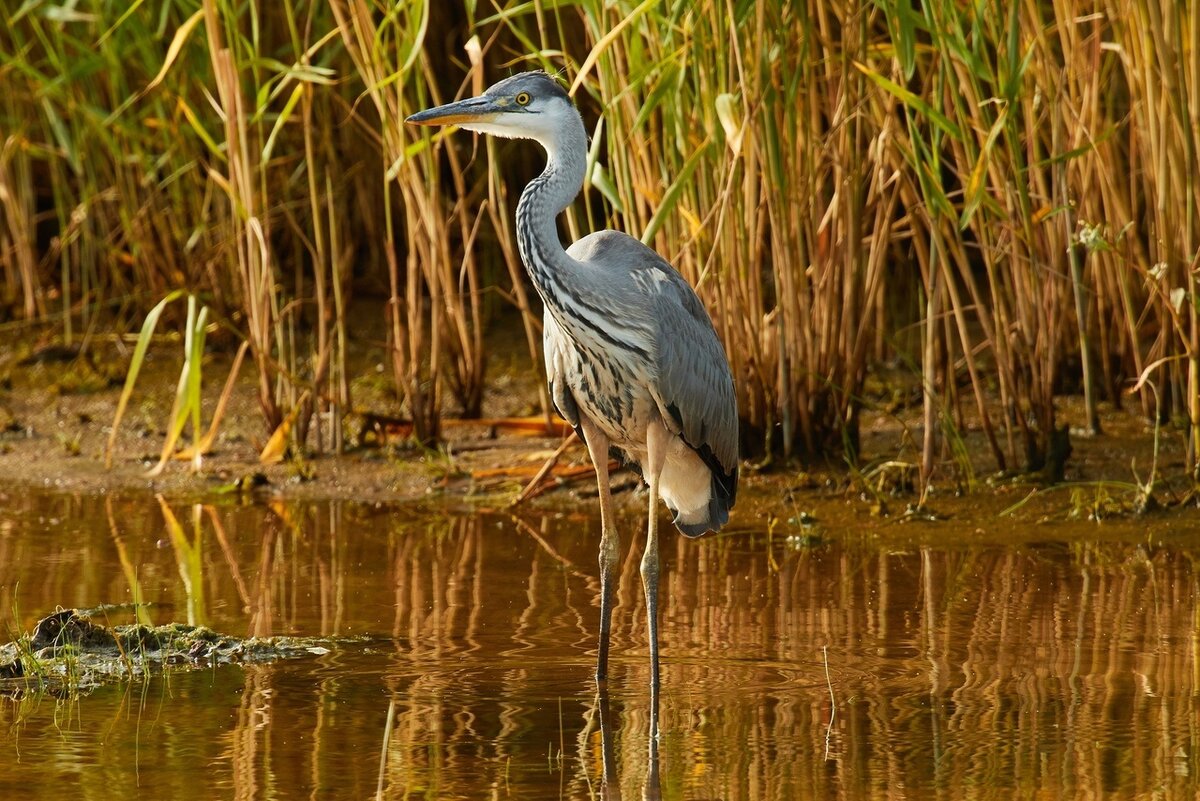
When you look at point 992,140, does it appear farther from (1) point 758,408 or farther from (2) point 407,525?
(2) point 407,525

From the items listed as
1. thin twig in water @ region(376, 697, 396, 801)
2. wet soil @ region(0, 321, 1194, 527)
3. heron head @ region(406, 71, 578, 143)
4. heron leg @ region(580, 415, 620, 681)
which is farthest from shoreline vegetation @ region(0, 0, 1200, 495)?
thin twig in water @ region(376, 697, 396, 801)

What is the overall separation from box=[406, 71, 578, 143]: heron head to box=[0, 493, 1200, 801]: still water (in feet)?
4.80

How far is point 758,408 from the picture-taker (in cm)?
678

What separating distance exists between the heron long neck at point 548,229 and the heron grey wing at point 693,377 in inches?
14.4

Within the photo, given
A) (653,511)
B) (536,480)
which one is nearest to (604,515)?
(653,511)

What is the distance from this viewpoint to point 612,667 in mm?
4812

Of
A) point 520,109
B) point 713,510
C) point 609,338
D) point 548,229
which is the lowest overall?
point 713,510

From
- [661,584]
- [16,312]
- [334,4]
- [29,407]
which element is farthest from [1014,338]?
[16,312]

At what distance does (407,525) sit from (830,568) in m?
1.72

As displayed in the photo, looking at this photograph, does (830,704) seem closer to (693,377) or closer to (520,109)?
(693,377)

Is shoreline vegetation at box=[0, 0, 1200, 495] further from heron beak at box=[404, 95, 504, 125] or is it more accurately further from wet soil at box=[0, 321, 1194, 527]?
heron beak at box=[404, 95, 504, 125]

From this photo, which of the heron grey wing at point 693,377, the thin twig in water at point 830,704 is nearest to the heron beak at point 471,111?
the heron grey wing at point 693,377

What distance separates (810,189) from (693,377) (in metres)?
1.59

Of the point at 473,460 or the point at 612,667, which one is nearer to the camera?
the point at 612,667
